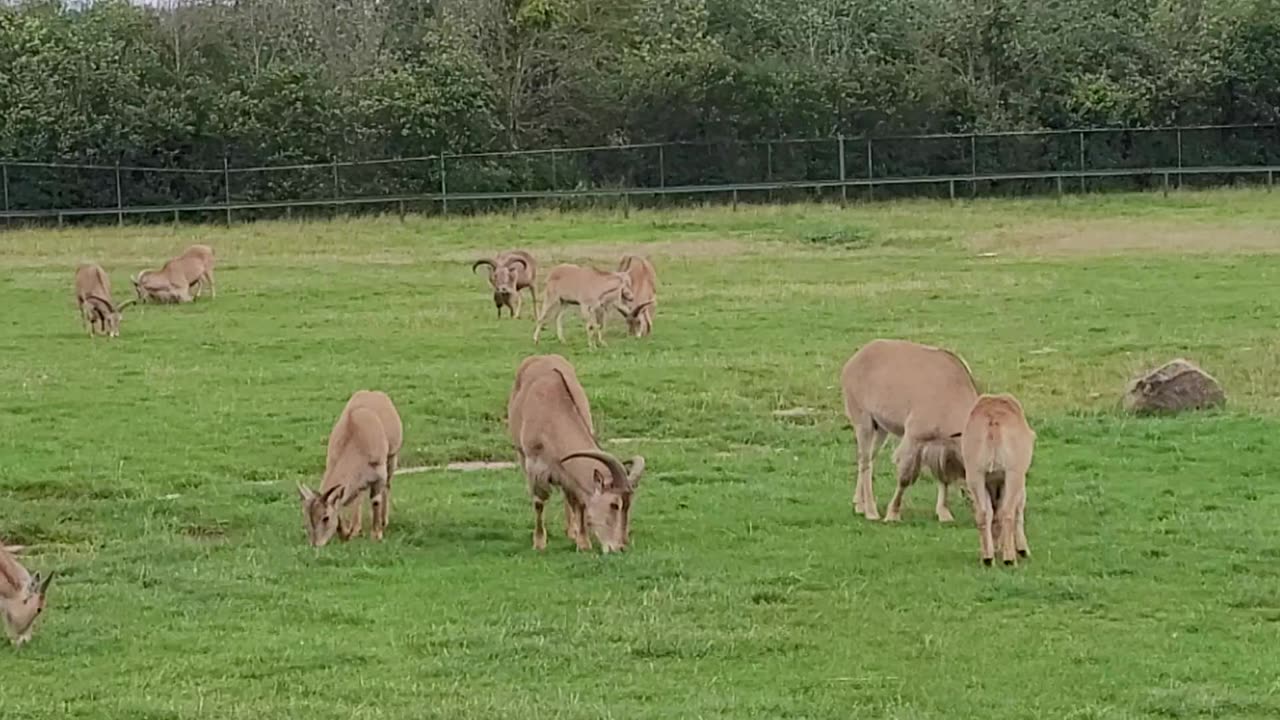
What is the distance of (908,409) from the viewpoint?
12.1 metres

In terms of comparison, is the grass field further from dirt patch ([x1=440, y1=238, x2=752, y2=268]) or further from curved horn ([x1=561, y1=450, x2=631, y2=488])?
dirt patch ([x1=440, y1=238, x2=752, y2=268])

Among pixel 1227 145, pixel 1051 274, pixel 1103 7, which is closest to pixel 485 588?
pixel 1051 274

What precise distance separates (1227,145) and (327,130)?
25.0 meters

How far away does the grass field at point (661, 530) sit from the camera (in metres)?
8.28

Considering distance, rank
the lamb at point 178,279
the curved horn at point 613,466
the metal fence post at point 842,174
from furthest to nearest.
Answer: the metal fence post at point 842,174 < the lamb at point 178,279 < the curved horn at point 613,466

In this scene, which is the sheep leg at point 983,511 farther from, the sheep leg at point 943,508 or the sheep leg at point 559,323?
the sheep leg at point 559,323

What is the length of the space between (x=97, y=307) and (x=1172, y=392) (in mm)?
14250

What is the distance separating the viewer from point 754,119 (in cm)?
5331

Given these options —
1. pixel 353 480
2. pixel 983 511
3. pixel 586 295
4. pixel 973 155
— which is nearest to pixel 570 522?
pixel 353 480

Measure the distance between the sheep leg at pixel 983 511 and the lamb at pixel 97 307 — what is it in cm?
1622

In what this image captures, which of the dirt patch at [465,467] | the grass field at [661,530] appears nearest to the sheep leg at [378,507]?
the grass field at [661,530]

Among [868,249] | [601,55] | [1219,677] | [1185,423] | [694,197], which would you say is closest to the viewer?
[1219,677]

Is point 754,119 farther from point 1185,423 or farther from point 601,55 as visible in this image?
point 1185,423

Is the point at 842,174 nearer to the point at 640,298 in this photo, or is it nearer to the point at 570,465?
the point at 640,298
